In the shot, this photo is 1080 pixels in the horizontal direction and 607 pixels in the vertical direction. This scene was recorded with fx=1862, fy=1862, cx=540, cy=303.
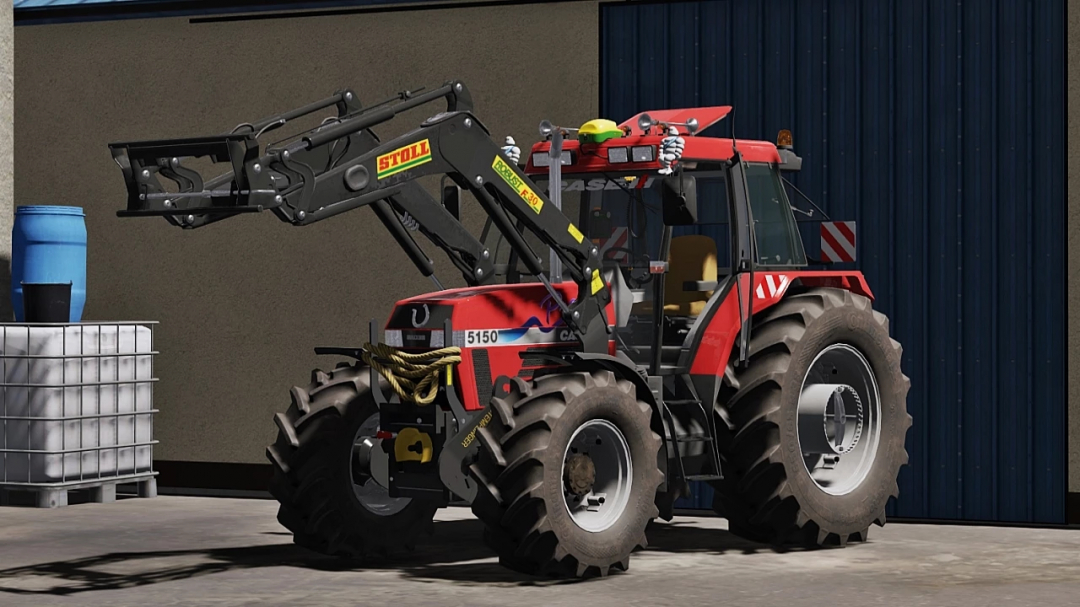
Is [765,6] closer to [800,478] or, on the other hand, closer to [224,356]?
[800,478]

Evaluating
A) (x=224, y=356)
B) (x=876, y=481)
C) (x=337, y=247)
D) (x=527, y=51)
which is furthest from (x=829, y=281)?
(x=224, y=356)

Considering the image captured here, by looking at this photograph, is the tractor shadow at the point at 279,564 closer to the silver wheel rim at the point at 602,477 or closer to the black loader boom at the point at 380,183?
the silver wheel rim at the point at 602,477

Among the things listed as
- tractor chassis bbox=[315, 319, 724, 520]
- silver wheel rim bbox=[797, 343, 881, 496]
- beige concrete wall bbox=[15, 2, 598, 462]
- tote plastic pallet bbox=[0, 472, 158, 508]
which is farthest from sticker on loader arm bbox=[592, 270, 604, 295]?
tote plastic pallet bbox=[0, 472, 158, 508]

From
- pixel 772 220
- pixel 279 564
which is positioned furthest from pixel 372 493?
pixel 772 220

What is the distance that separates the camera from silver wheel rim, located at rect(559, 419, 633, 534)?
32.9ft

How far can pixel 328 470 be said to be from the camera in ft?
34.7

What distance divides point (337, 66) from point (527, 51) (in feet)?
5.18

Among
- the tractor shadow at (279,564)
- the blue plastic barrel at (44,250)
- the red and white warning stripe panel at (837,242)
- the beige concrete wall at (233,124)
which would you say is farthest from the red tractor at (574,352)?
the blue plastic barrel at (44,250)

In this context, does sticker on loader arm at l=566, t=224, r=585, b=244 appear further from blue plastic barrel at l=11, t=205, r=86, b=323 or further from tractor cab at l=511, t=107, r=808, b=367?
blue plastic barrel at l=11, t=205, r=86, b=323

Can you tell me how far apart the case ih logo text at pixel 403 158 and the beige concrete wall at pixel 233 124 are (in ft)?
12.3

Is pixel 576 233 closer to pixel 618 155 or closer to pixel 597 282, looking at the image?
pixel 597 282

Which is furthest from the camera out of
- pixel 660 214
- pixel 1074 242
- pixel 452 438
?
pixel 1074 242

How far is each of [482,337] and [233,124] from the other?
5.07m

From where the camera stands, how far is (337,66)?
1441cm
